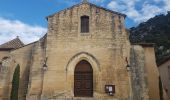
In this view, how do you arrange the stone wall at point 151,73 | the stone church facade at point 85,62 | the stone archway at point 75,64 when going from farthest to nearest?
the stone wall at point 151,73 → the stone archway at point 75,64 → the stone church facade at point 85,62

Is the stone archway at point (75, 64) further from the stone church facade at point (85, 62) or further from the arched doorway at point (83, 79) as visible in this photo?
the arched doorway at point (83, 79)

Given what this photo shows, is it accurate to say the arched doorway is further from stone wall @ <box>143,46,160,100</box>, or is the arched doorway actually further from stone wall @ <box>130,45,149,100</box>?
stone wall @ <box>143,46,160,100</box>

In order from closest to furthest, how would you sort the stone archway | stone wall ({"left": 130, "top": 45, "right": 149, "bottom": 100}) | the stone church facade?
stone wall ({"left": 130, "top": 45, "right": 149, "bottom": 100}), the stone church facade, the stone archway

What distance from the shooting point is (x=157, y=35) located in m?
49.0

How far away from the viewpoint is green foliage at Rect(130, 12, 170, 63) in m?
42.0

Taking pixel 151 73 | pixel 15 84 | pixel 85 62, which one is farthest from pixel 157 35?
pixel 15 84

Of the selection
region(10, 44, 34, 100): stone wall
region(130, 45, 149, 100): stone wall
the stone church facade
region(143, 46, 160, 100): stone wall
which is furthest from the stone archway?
region(143, 46, 160, 100): stone wall

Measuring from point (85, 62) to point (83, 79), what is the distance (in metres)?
1.37

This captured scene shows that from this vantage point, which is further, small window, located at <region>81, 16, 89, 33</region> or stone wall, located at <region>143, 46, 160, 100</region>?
small window, located at <region>81, 16, 89, 33</region>

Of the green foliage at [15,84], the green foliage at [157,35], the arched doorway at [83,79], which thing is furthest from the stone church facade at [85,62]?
the green foliage at [157,35]

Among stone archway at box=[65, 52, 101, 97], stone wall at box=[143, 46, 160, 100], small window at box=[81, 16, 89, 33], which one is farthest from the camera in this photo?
small window at box=[81, 16, 89, 33]

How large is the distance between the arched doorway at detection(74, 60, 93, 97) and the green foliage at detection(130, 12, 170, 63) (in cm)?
1858

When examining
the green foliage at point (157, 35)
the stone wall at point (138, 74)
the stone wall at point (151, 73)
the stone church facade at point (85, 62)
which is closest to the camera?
the stone wall at point (138, 74)

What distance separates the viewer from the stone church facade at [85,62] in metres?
19.2
